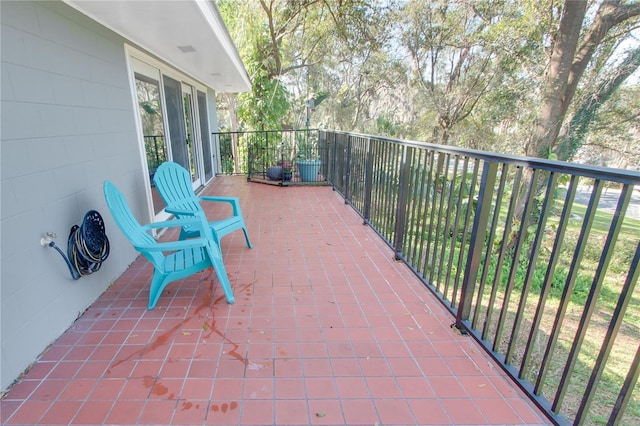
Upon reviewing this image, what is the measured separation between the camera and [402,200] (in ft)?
9.37

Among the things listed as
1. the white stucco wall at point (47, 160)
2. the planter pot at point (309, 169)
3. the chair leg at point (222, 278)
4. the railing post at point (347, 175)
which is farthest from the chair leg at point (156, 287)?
the planter pot at point (309, 169)

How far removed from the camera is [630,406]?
276 cm

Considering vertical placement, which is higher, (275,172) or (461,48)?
(461,48)

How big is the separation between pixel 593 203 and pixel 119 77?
3526 millimetres

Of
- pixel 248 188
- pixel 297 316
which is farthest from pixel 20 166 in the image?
pixel 248 188

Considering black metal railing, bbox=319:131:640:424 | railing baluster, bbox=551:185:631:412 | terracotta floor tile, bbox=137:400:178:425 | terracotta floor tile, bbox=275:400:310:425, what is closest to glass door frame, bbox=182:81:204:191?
black metal railing, bbox=319:131:640:424

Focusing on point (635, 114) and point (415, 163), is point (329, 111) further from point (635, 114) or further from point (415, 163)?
point (415, 163)

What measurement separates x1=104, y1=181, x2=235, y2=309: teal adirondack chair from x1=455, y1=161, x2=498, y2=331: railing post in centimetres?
157

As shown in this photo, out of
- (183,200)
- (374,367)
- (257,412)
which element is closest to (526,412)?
(374,367)

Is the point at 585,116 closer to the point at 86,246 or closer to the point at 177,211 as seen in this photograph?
the point at 177,211

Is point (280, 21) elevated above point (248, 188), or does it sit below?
above

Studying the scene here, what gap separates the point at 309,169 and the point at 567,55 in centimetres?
556

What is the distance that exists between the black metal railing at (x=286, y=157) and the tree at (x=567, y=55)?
458cm

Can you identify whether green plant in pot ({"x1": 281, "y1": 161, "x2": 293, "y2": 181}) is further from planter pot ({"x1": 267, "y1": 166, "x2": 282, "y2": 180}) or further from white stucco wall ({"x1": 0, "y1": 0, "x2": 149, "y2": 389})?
white stucco wall ({"x1": 0, "y1": 0, "x2": 149, "y2": 389})
